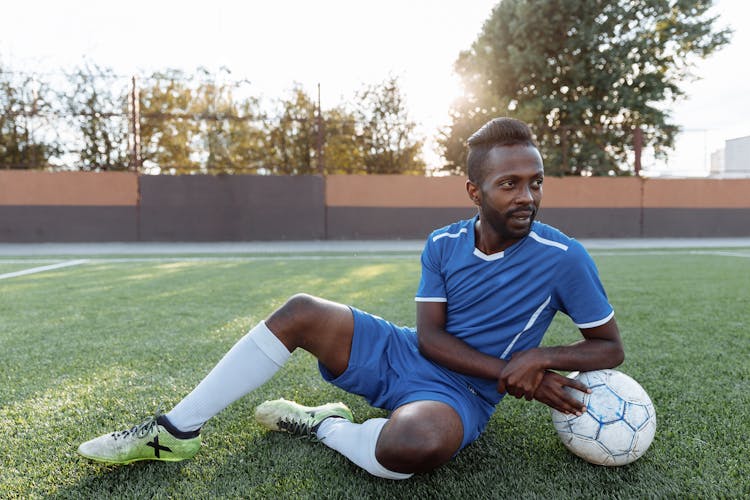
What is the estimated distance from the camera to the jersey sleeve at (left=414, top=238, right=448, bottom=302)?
1809 mm

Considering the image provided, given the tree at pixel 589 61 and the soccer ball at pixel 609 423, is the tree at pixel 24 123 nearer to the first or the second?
the tree at pixel 589 61

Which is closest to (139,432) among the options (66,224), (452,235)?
(452,235)

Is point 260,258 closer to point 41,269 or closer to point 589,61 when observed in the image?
point 41,269

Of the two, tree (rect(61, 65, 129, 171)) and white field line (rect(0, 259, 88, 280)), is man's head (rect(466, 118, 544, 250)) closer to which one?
white field line (rect(0, 259, 88, 280))

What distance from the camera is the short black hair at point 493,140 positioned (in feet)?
5.41

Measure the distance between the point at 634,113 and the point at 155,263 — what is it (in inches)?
683

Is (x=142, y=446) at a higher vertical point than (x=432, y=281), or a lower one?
lower

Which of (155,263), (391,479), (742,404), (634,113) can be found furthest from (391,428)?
(634,113)

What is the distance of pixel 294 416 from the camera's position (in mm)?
1957

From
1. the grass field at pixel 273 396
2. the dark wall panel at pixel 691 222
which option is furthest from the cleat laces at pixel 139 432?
the dark wall panel at pixel 691 222

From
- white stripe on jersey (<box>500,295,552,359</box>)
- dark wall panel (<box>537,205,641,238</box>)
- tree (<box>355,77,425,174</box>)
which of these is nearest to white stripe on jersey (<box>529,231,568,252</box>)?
white stripe on jersey (<box>500,295,552,359</box>)

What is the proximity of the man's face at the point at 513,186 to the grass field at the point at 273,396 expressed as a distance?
81 centimetres

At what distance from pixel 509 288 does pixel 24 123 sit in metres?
14.2

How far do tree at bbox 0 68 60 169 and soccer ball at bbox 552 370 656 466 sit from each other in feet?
45.8
